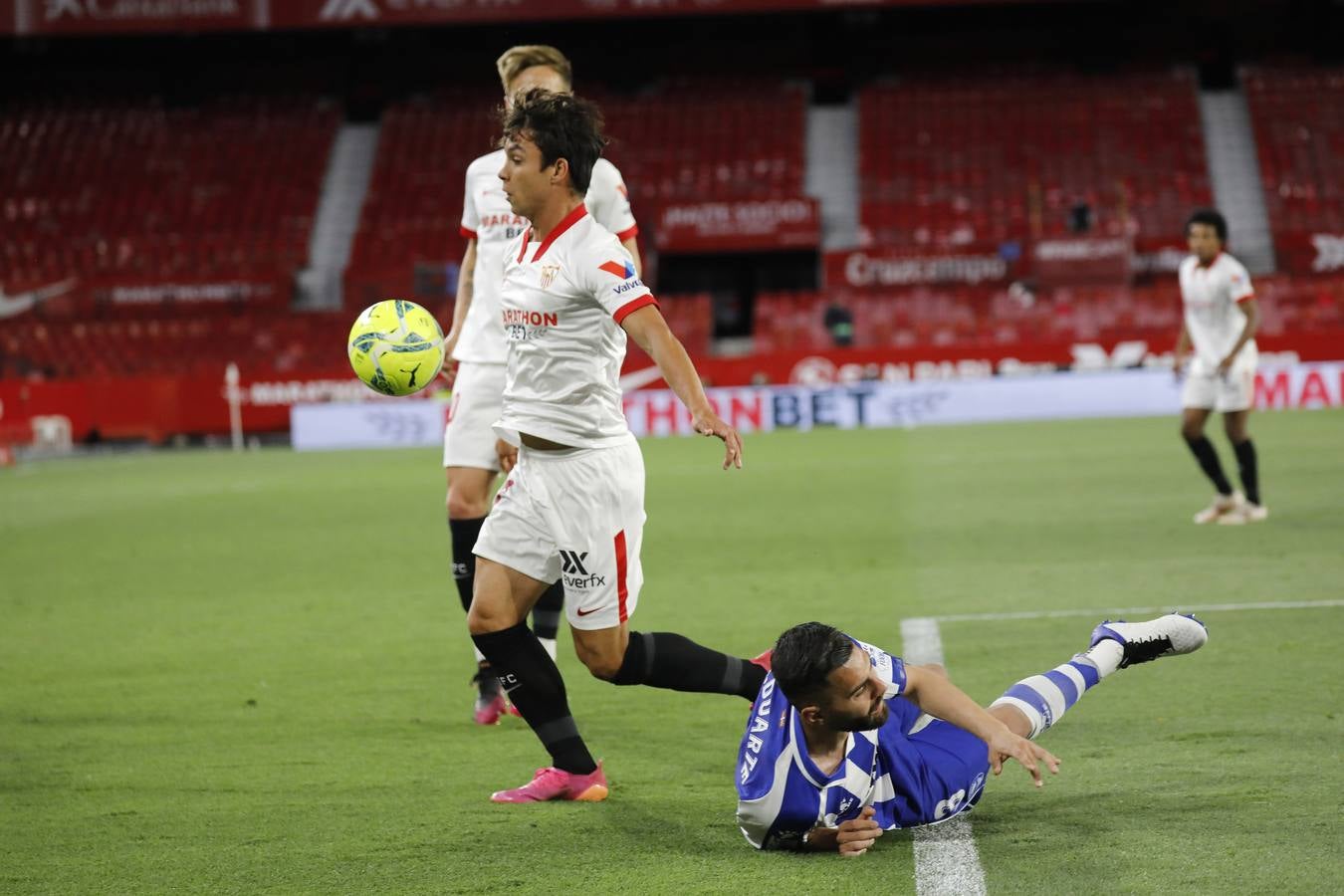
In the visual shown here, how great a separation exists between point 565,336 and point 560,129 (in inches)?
24.1

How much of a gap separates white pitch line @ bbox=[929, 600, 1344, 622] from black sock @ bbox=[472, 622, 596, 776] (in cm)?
329

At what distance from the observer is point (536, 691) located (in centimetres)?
486

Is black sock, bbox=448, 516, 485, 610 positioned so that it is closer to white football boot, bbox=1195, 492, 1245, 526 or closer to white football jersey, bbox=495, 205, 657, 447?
white football jersey, bbox=495, 205, 657, 447

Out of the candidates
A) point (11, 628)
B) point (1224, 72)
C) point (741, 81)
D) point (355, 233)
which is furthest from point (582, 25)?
point (11, 628)

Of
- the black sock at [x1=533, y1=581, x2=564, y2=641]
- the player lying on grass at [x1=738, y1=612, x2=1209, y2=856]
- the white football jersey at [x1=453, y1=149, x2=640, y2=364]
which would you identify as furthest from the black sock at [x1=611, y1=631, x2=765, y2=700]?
the white football jersey at [x1=453, y1=149, x2=640, y2=364]

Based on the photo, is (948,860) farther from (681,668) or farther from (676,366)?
(676,366)

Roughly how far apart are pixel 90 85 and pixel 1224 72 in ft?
92.1

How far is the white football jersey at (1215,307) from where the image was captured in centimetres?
1141

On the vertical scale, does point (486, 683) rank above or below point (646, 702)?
above

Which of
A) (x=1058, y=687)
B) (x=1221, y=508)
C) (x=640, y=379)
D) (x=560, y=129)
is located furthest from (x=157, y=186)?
(x=1058, y=687)

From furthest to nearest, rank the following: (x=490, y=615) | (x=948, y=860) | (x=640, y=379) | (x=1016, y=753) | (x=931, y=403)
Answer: (x=640, y=379) → (x=931, y=403) → (x=490, y=615) → (x=948, y=860) → (x=1016, y=753)

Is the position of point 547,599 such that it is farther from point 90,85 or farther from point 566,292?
point 90,85

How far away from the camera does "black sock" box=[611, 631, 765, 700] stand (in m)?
4.93

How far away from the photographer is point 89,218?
3606cm
